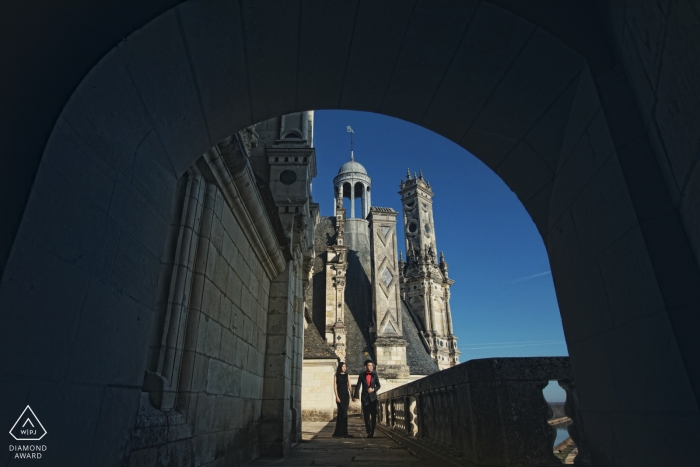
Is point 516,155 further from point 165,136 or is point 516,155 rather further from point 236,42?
point 165,136

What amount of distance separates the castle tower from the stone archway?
32.7m

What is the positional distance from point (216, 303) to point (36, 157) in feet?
9.26

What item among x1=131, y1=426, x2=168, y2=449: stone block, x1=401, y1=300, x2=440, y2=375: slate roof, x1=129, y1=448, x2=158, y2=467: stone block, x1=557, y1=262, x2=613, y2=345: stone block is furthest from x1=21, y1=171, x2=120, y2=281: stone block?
x1=401, y1=300, x2=440, y2=375: slate roof

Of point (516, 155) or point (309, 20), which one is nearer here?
point (309, 20)

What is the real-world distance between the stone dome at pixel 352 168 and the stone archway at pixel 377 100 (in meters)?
44.8

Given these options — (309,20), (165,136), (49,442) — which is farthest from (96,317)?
(309,20)

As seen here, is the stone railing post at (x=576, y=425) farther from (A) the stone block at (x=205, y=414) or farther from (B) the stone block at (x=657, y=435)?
(A) the stone block at (x=205, y=414)

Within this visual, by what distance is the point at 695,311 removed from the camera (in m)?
1.60

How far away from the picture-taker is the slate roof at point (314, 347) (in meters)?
19.4

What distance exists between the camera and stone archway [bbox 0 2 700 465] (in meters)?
1.57

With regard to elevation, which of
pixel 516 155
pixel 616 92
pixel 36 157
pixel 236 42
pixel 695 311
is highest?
pixel 236 42

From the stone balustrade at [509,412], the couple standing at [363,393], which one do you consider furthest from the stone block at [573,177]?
the couple standing at [363,393]

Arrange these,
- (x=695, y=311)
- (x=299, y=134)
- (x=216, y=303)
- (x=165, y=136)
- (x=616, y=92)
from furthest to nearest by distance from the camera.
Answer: (x=299, y=134) → (x=216, y=303) → (x=165, y=136) → (x=616, y=92) → (x=695, y=311)

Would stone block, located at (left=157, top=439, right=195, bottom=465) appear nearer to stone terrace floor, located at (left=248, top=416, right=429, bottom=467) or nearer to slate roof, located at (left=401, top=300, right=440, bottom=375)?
stone terrace floor, located at (left=248, top=416, right=429, bottom=467)
